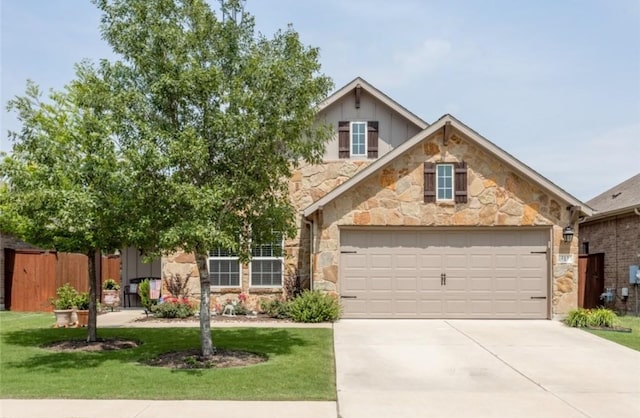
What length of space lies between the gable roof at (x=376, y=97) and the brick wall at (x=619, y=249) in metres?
7.37

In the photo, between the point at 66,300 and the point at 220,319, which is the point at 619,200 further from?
the point at 66,300

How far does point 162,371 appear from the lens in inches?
372

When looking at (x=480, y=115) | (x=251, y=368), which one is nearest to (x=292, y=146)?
(x=251, y=368)

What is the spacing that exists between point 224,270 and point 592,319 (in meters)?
9.83

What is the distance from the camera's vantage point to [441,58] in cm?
1555

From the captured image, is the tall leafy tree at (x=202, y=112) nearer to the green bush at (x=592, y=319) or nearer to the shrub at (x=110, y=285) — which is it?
the green bush at (x=592, y=319)

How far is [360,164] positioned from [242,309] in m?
5.46

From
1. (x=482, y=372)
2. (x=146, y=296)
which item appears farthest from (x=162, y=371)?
(x=146, y=296)

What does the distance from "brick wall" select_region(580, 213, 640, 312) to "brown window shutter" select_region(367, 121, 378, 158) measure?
27.5ft

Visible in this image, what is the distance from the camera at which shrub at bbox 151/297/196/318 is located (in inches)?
651

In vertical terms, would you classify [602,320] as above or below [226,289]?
below

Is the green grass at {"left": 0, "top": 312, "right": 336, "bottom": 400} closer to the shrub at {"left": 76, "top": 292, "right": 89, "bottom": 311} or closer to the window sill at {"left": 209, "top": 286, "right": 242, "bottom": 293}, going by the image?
the shrub at {"left": 76, "top": 292, "right": 89, "bottom": 311}

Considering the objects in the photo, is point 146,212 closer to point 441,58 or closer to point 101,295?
point 441,58

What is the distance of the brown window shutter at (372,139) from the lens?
18.3m
